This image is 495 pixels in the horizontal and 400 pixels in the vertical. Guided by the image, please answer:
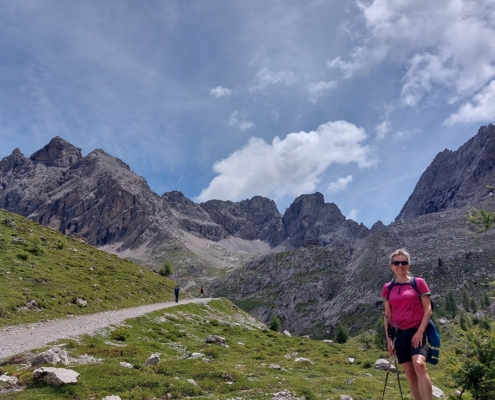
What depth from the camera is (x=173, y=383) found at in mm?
14602

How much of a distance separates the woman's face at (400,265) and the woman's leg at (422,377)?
91.0 inches

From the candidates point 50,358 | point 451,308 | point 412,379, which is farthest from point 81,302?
point 451,308

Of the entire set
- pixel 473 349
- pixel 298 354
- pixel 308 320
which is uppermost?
pixel 473 349

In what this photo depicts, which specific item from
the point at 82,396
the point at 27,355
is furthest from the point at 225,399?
the point at 27,355

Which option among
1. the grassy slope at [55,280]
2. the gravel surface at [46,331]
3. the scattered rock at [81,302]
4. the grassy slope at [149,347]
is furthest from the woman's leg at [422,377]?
the scattered rock at [81,302]

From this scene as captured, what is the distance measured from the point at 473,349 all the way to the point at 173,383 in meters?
12.3

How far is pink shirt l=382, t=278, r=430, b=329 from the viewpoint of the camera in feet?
30.0

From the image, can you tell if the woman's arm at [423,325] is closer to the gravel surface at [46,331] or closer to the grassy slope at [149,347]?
the grassy slope at [149,347]

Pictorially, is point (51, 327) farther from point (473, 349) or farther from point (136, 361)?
point (473, 349)

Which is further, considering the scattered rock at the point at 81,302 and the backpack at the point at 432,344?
the scattered rock at the point at 81,302

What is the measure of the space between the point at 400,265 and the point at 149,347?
2070cm

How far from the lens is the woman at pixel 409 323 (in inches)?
344

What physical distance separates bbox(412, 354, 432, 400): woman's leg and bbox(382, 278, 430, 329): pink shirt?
2.80ft

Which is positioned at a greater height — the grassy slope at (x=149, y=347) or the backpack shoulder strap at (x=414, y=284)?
the backpack shoulder strap at (x=414, y=284)
